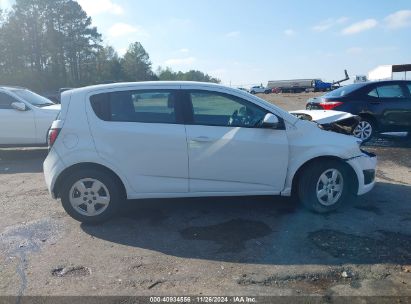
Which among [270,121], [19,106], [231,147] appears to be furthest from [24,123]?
[270,121]

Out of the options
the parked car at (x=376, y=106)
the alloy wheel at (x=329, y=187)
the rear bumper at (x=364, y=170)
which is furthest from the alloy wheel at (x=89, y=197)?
the parked car at (x=376, y=106)

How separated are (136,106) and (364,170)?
121 inches

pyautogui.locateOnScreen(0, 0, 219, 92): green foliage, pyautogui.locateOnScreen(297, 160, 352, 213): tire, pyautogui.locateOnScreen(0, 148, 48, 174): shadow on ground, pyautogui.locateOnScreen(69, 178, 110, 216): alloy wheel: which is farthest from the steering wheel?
pyautogui.locateOnScreen(0, 0, 219, 92): green foliage

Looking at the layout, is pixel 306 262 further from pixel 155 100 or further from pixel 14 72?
pixel 14 72

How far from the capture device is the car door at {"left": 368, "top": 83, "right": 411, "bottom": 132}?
10.1 metres

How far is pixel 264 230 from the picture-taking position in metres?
4.74

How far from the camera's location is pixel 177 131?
16.1 ft

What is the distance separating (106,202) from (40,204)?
159 cm

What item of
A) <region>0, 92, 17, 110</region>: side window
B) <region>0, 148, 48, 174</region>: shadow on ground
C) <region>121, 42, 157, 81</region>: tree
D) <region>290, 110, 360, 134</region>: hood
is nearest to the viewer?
<region>290, 110, 360, 134</region>: hood

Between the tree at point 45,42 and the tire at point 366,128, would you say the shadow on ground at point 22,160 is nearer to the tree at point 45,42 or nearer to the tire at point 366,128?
the tire at point 366,128

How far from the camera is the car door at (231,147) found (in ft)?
16.1

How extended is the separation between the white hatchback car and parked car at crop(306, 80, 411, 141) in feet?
17.8

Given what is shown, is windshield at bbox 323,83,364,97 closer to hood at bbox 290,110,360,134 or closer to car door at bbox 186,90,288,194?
hood at bbox 290,110,360,134

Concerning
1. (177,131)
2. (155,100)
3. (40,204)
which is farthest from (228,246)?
(40,204)
